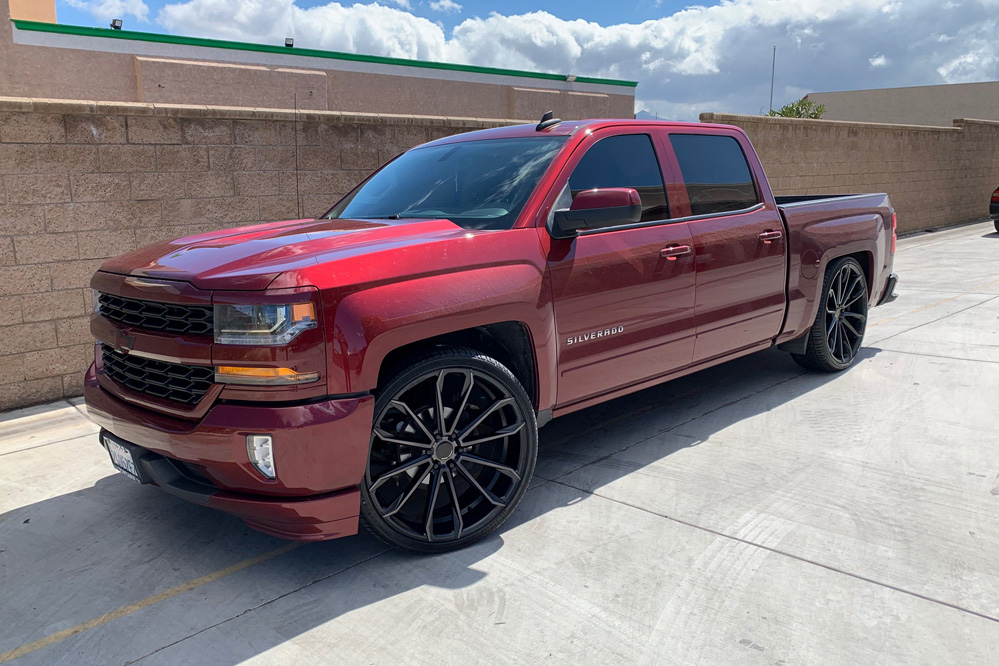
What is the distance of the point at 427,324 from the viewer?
3.32 m

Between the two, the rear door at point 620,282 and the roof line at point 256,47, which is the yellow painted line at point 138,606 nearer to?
the rear door at point 620,282

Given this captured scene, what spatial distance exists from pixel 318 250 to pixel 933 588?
2.80 m

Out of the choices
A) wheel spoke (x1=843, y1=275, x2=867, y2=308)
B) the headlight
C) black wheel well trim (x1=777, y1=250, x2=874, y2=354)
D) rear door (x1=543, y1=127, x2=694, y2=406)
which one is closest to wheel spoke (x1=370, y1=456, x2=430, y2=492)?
the headlight

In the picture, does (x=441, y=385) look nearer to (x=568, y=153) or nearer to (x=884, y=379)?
(x=568, y=153)

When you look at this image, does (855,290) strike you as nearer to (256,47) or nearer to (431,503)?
(431,503)

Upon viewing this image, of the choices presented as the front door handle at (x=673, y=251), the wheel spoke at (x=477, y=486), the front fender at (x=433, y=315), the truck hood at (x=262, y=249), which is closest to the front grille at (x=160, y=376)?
the truck hood at (x=262, y=249)

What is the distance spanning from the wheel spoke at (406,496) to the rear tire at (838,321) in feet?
12.1

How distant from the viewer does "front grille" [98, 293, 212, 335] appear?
123 inches

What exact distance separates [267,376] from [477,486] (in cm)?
110

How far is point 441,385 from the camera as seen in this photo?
3439 millimetres

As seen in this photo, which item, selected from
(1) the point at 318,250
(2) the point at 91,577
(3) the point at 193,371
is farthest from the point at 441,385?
(2) the point at 91,577

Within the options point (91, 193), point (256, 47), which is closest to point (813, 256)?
point (91, 193)

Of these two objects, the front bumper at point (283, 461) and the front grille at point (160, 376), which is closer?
the front bumper at point (283, 461)

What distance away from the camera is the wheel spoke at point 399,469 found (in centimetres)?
330
